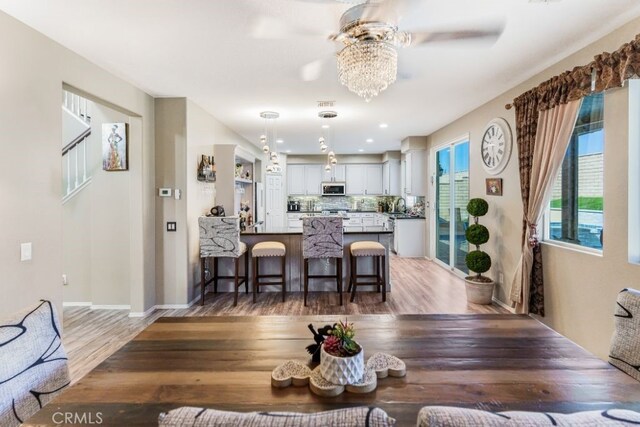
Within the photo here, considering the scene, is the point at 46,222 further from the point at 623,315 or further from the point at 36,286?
the point at 623,315

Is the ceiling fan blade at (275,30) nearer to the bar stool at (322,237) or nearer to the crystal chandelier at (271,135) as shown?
the bar stool at (322,237)

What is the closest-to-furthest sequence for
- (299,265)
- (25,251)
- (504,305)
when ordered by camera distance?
(25,251), (504,305), (299,265)

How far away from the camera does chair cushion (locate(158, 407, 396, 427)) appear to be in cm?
61

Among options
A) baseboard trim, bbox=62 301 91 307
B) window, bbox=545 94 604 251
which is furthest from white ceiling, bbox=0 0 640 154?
baseboard trim, bbox=62 301 91 307

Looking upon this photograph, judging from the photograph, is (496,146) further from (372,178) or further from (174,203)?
(372,178)

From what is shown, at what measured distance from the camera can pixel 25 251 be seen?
241 cm

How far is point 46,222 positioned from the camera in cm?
259

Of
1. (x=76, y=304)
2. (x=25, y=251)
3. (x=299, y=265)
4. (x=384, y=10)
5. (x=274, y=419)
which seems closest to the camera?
(x=274, y=419)

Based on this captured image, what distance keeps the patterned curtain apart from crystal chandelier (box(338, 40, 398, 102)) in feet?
5.49

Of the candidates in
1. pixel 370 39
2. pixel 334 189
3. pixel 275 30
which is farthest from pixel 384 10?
pixel 334 189

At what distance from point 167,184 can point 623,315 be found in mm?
4350

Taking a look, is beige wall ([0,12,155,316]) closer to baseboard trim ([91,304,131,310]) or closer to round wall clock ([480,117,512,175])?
baseboard trim ([91,304,131,310])

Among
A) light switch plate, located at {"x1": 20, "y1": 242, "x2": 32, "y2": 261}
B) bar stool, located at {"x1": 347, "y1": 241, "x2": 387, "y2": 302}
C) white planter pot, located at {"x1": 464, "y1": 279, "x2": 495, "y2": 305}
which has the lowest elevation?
white planter pot, located at {"x1": 464, "y1": 279, "x2": 495, "y2": 305}

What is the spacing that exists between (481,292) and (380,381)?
362cm
